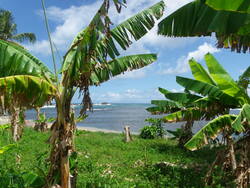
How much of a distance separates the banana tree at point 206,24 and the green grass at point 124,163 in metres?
3.72

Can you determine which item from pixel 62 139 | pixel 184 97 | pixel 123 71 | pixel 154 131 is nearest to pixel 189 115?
pixel 184 97

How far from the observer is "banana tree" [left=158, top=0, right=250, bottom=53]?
3.84 metres

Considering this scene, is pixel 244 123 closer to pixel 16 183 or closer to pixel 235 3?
pixel 235 3

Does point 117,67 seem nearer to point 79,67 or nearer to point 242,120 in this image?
point 79,67

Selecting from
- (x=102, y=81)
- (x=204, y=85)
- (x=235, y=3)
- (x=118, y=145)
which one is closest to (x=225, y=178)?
(x=204, y=85)

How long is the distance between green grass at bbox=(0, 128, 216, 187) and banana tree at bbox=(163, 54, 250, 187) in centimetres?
149

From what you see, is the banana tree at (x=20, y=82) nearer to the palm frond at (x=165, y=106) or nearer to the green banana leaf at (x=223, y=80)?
the green banana leaf at (x=223, y=80)

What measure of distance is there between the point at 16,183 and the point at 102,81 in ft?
9.13

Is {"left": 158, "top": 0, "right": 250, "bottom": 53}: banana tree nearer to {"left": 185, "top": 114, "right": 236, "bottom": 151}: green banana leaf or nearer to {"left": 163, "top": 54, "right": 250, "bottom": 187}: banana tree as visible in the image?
{"left": 163, "top": 54, "right": 250, "bottom": 187}: banana tree

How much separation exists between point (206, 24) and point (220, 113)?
426 cm

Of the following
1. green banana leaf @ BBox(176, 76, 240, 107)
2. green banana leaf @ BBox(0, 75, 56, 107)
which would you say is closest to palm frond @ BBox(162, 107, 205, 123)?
green banana leaf @ BBox(176, 76, 240, 107)

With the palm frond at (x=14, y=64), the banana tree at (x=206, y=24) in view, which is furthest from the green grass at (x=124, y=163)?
the banana tree at (x=206, y=24)

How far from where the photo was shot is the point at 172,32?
517 centimetres

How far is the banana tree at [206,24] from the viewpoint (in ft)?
12.6
